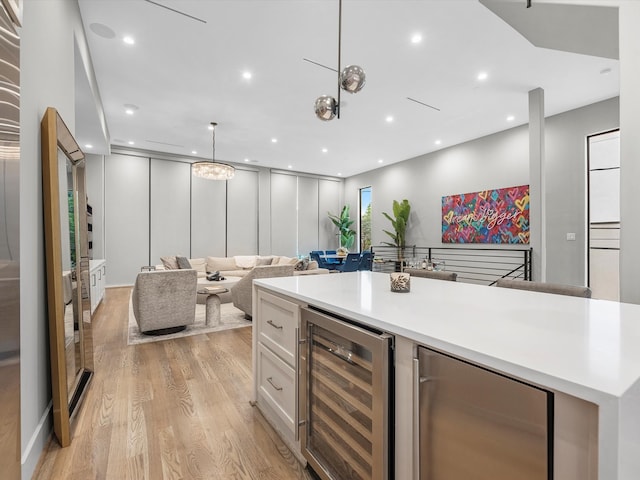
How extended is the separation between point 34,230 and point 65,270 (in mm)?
497

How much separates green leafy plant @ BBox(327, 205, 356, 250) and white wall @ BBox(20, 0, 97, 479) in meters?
8.35

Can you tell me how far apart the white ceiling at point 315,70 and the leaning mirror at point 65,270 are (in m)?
1.73

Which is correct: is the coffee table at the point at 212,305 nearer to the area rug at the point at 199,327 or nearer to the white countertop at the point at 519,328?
the area rug at the point at 199,327

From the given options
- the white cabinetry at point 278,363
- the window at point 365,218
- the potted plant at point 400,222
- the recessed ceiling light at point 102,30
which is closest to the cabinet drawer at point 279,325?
the white cabinetry at point 278,363

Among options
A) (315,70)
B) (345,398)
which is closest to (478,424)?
(345,398)

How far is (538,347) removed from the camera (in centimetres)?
80

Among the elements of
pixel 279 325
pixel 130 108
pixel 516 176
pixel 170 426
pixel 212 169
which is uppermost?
pixel 130 108

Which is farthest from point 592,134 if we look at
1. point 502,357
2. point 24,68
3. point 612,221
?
point 24,68

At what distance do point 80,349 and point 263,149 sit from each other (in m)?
5.83

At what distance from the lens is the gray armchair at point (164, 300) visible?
3520 mm

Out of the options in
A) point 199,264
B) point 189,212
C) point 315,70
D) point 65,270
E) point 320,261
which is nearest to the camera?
point 65,270

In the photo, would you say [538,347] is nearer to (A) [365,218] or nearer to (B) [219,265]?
(B) [219,265]

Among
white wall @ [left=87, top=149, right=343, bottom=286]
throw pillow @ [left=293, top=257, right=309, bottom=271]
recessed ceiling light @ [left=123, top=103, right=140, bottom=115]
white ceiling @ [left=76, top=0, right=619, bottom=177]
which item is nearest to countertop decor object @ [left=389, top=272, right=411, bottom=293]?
white ceiling @ [left=76, top=0, right=619, bottom=177]

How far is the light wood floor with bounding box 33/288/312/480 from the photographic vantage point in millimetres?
1587
